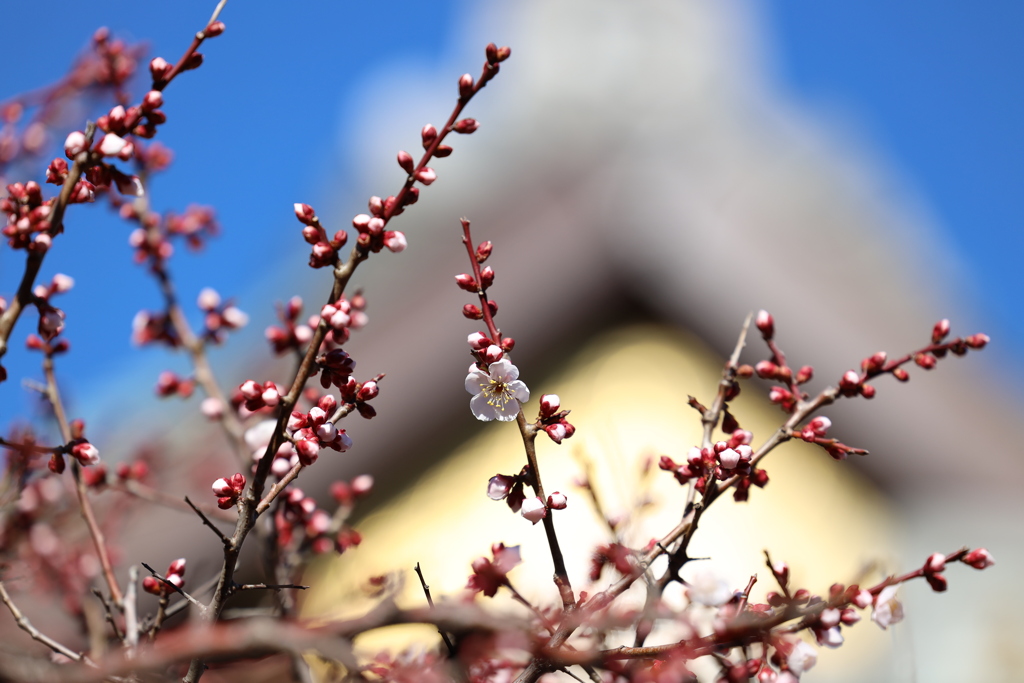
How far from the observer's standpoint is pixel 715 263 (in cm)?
299

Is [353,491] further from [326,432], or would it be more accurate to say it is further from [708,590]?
[708,590]

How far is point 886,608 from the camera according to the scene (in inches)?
45.4

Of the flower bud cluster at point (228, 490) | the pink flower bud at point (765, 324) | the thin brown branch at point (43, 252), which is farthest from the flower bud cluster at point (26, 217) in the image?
the pink flower bud at point (765, 324)

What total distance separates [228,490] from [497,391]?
0.43m

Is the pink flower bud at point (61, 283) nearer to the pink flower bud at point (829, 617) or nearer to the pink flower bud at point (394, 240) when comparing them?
the pink flower bud at point (394, 240)

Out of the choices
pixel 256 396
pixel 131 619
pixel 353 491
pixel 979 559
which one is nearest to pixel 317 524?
pixel 353 491

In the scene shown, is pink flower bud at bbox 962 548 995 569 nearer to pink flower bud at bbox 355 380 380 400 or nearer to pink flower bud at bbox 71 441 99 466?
pink flower bud at bbox 355 380 380 400

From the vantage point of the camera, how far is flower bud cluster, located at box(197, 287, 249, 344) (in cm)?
199

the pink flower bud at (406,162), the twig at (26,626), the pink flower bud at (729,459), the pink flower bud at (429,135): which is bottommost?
the twig at (26,626)

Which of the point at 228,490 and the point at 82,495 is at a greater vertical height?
the point at 82,495

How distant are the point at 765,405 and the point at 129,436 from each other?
2817mm

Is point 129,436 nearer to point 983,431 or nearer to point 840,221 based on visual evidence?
point 983,431

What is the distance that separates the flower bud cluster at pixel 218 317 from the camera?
1988 millimetres

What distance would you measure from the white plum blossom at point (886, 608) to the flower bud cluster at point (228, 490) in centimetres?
99
